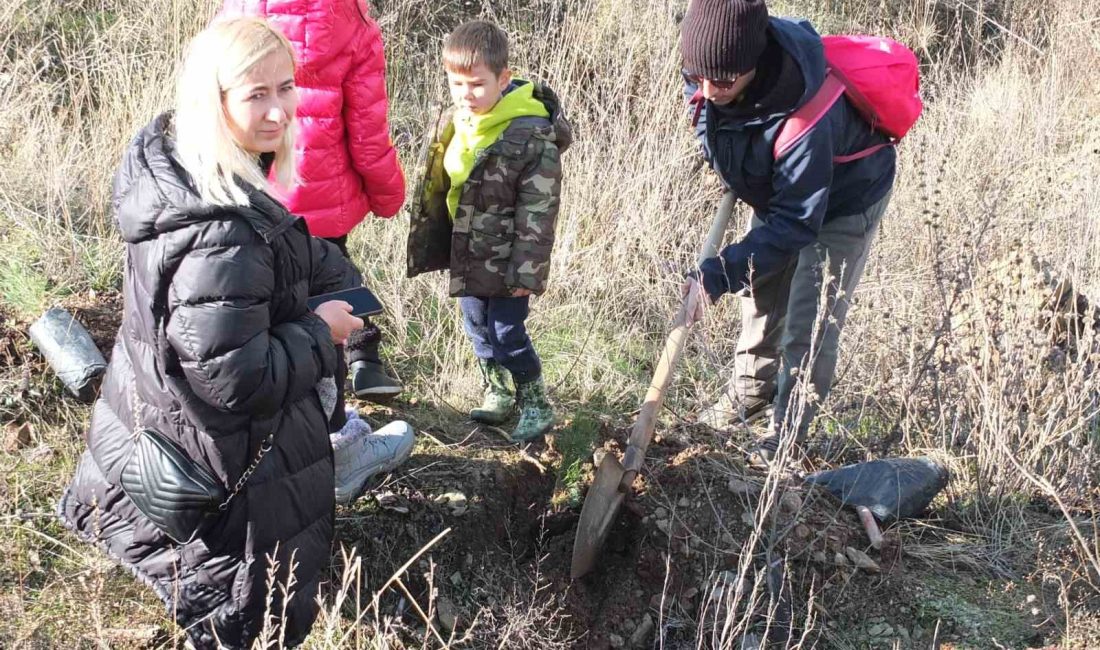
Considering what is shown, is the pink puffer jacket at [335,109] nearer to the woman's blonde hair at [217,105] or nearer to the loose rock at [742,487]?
the woman's blonde hair at [217,105]

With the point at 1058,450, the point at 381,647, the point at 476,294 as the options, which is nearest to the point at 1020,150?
the point at 1058,450

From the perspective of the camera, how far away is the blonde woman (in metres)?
1.81

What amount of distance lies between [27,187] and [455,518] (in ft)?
8.77

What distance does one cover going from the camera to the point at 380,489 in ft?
9.43

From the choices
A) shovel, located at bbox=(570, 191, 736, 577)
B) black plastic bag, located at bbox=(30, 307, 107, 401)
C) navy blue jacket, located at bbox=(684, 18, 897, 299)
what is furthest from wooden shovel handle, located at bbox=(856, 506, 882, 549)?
black plastic bag, located at bbox=(30, 307, 107, 401)

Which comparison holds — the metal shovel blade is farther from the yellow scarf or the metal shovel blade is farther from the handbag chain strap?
the handbag chain strap

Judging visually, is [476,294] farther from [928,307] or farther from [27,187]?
[27,187]

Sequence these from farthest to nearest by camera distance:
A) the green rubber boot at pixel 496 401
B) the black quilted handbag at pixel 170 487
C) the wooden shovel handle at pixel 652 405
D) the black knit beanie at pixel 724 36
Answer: the green rubber boot at pixel 496 401 → the wooden shovel handle at pixel 652 405 → the black knit beanie at pixel 724 36 → the black quilted handbag at pixel 170 487

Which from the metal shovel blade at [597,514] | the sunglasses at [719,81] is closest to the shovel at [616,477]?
Answer: the metal shovel blade at [597,514]

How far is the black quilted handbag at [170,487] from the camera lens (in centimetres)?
193

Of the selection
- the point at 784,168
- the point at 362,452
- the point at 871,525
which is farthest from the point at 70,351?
the point at 871,525

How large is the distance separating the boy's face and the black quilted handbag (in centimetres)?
138

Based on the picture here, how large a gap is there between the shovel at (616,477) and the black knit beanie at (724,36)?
2.10 ft

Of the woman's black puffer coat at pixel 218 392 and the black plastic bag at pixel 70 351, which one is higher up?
the woman's black puffer coat at pixel 218 392
